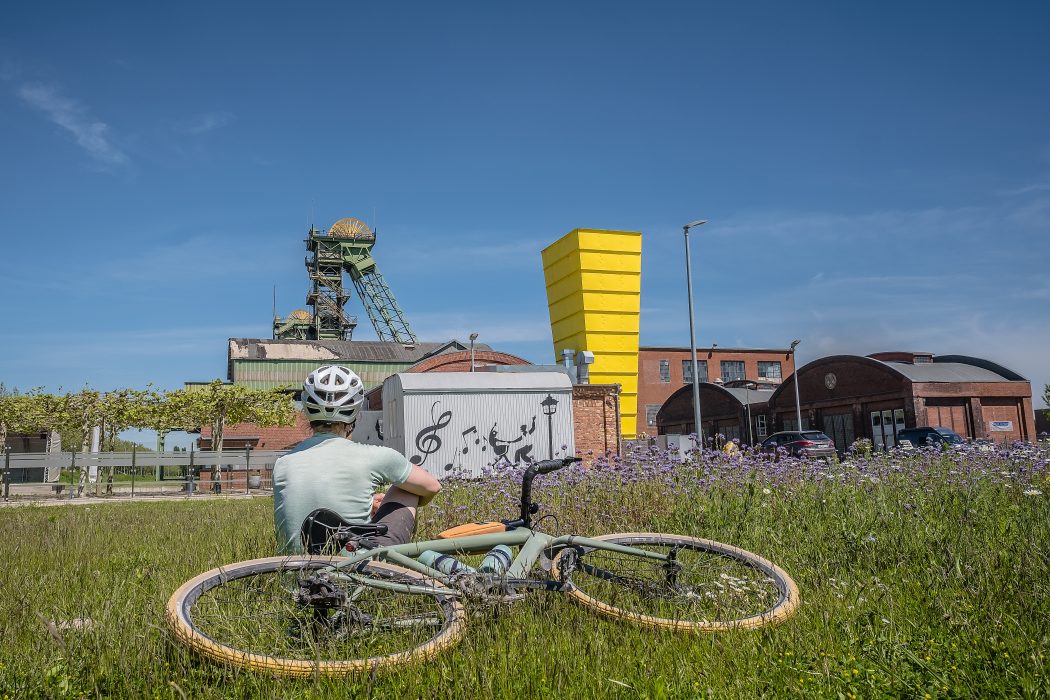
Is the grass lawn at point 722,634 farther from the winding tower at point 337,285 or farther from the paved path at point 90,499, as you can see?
the winding tower at point 337,285

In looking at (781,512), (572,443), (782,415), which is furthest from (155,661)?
(782,415)

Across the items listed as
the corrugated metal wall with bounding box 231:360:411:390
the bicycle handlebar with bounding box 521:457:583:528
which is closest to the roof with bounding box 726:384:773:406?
the corrugated metal wall with bounding box 231:360:411:390

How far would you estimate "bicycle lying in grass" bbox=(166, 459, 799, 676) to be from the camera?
3014mm

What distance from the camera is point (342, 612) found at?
3.16 metres

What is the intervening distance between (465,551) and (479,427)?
1644 centimetres

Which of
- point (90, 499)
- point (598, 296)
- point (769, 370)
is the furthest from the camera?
point (769, 370)

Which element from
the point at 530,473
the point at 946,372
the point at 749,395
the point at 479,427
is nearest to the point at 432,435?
the point at 479,427

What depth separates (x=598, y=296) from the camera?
2036 centimetres

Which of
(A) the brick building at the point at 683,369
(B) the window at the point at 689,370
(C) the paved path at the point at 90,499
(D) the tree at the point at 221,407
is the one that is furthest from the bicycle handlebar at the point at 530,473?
(B) the window at the point at 689,370

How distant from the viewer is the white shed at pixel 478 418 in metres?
19.7

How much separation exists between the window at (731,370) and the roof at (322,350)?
76.7 ft

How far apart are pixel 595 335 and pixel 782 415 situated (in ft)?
96.3

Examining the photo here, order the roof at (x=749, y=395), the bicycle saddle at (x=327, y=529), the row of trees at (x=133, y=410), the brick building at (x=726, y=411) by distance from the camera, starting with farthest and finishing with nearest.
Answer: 1. the roof at (x=749, y=395)
2. the brick building at (x=726, y=411)
3. the row of trees at (x=133, y=410)
4. the bicycle saddle at (x=327, y=529)

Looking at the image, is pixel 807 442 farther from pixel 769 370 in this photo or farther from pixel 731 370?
pixel 769 370
